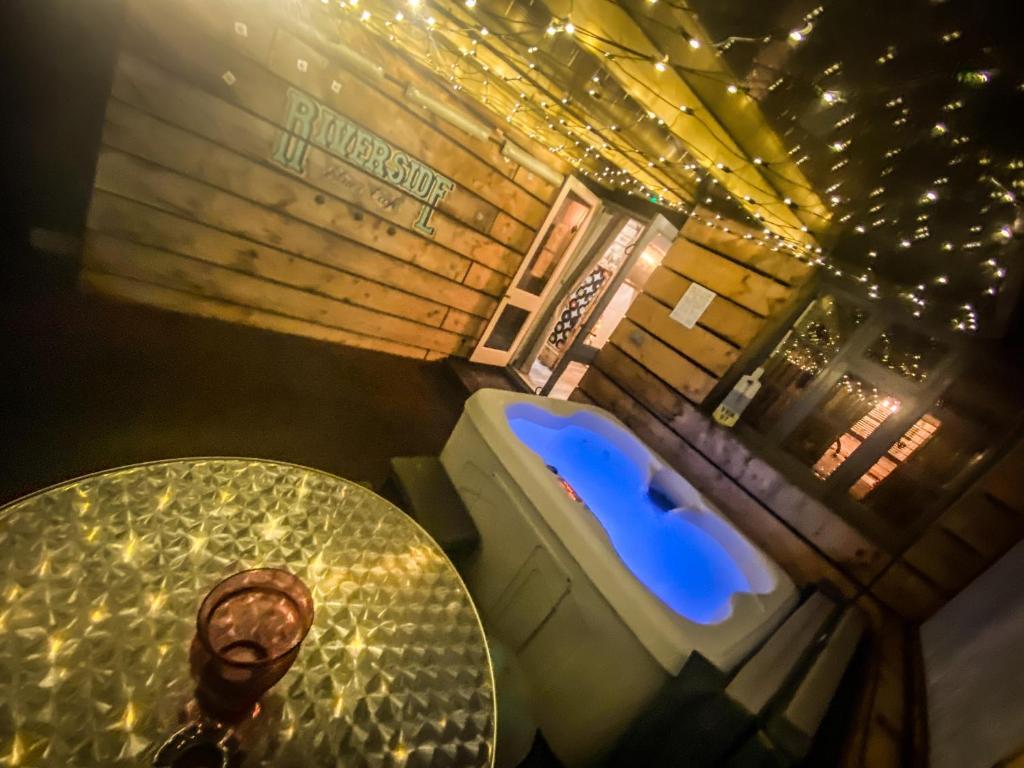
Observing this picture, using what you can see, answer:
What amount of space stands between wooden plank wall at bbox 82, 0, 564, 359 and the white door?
273 millimetres

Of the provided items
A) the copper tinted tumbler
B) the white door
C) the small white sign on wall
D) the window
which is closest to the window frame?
the window

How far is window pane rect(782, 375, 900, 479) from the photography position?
2.72 meters

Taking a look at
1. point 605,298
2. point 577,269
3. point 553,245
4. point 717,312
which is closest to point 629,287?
point 577,269

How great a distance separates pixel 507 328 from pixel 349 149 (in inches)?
114

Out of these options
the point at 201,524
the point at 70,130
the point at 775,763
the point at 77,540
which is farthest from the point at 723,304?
the point at 70,130

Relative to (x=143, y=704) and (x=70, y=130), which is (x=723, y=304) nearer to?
(x=143, y=704)

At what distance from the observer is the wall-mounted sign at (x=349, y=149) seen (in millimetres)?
3309

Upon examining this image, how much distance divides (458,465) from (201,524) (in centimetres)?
147

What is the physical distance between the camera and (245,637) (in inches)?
31.2

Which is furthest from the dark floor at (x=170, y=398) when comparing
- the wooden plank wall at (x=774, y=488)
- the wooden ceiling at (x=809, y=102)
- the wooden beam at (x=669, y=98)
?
the wooden beam at (x=669, y=98)

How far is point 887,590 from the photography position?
242 centimetres

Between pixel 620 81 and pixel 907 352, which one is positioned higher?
pixel 620 81

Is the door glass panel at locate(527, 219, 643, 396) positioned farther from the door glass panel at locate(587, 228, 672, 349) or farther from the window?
the window

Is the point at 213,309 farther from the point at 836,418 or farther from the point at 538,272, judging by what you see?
the point at 836,418
